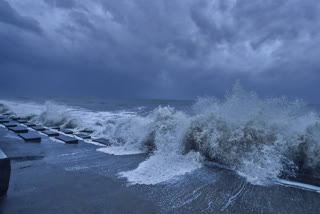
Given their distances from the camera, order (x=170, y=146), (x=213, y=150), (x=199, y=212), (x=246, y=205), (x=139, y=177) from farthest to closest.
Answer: (x=170, y=146) → (x=213, y=150) → (x=139, y=177) → (x=246, y=205) → (x=199, y=212)

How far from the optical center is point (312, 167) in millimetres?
4184

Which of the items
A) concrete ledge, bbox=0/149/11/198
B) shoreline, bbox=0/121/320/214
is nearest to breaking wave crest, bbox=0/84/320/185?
shoreline, bbox=0/121/320/214

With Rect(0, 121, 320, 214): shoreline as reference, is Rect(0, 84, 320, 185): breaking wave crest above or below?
above

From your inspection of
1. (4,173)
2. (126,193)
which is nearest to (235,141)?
(126,193)

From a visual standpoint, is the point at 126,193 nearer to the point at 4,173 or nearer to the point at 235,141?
the point at 4,173

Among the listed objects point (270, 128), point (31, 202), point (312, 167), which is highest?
point (270, 128)

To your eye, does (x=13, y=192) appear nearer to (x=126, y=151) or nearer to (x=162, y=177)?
(x=162, y=177)

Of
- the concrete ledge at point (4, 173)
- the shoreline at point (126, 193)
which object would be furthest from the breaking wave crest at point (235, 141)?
the concrete ledge at point (4, 173)

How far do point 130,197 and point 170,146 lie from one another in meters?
2.78

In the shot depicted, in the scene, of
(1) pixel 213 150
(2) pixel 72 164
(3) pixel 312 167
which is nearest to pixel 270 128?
(3) pixel 312 167

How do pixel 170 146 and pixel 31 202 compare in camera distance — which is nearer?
pixel 31 202

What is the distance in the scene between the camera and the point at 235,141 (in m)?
4.77

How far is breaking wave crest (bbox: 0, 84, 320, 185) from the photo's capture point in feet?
13.0

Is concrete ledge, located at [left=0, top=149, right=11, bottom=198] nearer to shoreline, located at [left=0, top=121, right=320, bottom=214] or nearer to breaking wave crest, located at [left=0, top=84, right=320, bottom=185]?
shoreline, located at [left=0, top=121, right=320, bottom=214]
